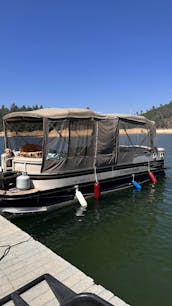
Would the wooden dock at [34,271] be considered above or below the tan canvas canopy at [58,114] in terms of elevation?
below

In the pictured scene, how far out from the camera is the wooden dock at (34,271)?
3.80 m

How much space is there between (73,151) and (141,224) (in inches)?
155

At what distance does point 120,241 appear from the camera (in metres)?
7.40

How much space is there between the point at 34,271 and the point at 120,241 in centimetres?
350

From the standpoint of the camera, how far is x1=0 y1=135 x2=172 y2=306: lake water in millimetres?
5395

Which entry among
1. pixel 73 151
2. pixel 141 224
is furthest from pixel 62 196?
pixel 141 224

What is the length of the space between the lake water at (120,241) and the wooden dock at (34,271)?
1267 mm

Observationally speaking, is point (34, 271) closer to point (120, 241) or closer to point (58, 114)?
point (120, 241)

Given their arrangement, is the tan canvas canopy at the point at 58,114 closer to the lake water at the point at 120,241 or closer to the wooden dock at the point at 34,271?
the lake water at the point at 120,241

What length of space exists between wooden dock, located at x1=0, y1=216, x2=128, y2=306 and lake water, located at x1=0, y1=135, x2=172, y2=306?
127cm

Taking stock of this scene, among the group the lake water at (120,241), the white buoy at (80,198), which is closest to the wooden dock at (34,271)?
the lake water at (120,241)

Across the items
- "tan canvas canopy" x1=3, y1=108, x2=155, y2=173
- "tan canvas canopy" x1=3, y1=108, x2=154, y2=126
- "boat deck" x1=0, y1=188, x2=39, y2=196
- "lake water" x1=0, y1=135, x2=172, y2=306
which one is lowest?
"lake water" x1=0, y1=135, x2=172, y2=306

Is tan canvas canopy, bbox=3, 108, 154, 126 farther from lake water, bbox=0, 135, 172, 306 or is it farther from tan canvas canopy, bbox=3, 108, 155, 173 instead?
Result: lake water, bbox=0, 135, 172, 306

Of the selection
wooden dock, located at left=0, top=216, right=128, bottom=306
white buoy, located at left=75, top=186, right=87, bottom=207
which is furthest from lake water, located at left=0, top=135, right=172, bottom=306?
wooden dock, located at left=0, top=216, right=128, bottom=306
